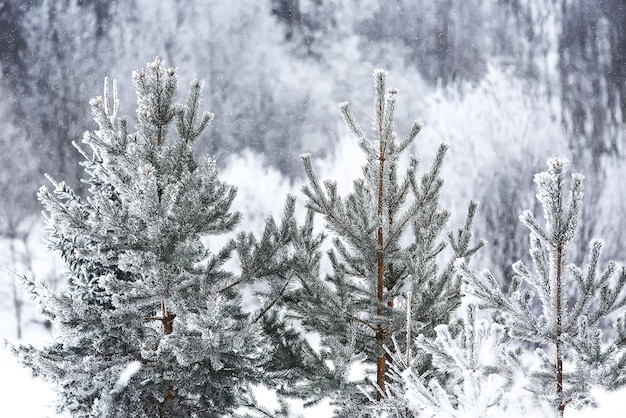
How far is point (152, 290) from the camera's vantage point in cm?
374

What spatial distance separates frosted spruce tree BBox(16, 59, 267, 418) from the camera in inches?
145

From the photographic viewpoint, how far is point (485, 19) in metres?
11.3

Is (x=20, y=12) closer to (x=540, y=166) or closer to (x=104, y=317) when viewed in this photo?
(x=104, y=317)

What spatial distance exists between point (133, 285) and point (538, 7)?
10.3 meters

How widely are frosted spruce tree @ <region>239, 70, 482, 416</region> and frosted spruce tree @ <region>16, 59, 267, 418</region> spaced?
42cm

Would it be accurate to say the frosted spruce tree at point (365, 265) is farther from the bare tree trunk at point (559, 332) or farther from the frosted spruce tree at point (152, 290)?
the bare tree trunk at point (559, 332)

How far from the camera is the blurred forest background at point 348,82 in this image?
403 inches

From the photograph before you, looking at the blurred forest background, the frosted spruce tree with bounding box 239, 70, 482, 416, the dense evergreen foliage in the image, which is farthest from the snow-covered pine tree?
the blurred forest background

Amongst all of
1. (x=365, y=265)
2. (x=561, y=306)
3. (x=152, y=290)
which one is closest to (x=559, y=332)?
(x=561, y=306)

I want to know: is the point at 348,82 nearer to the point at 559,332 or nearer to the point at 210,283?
the point at 210,283

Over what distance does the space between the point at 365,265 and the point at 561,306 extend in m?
2.25

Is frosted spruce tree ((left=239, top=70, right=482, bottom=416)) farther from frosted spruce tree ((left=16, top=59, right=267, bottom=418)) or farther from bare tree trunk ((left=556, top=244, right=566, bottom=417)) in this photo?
bare tree trunk ((left=556, top=244, right=566, bottom=417))

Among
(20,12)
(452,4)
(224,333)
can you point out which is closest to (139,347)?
(224,333)

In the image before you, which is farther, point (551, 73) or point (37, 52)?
point (551, 73)
